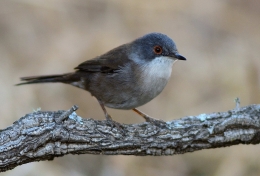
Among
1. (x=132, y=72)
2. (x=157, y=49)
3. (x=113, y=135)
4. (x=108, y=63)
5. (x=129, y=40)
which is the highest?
(x=129, y=40)

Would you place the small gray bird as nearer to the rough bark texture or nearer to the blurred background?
the rough bark texture

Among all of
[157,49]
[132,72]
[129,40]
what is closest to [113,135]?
[132,72]

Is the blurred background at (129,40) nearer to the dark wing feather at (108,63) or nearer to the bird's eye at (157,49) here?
the dark wing feather at (108,63)

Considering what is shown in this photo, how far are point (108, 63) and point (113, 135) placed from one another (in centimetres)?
158

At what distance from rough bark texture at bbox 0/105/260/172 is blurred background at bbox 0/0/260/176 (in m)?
2.89

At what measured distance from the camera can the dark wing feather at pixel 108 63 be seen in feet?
19.0

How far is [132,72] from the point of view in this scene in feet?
18.1

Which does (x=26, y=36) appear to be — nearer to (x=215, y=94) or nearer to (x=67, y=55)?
(x=67, y=55)

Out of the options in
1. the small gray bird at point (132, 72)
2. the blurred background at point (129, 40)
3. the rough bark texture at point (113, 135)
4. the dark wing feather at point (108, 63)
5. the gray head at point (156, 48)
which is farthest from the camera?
the blurred background at point (129, 40)

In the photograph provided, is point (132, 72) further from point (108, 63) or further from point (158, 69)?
point (108, 63)

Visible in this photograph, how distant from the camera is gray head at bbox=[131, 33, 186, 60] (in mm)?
5512

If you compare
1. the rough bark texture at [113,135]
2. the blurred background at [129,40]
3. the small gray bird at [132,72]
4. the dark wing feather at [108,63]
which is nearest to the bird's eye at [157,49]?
the small gray bird at [132,72]

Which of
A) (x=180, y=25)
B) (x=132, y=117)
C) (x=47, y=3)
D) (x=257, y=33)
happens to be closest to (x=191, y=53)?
(x=180, y=25)

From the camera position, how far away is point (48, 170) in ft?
23.8
